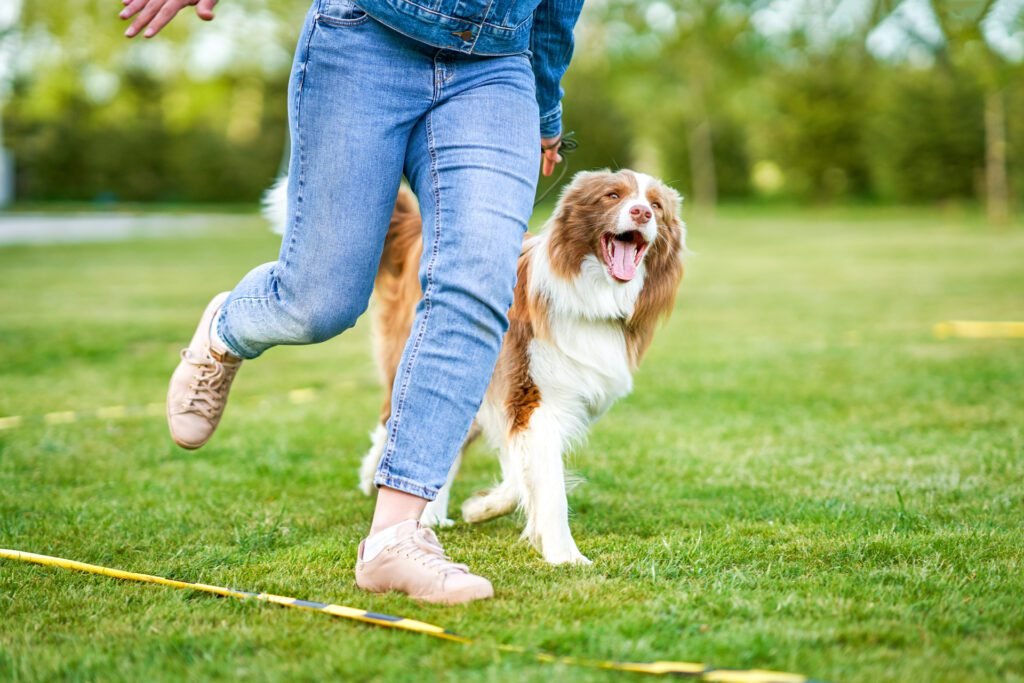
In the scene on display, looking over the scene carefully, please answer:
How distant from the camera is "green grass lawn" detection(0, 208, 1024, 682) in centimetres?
239

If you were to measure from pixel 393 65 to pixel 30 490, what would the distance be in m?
2.46

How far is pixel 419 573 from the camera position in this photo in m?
2.72

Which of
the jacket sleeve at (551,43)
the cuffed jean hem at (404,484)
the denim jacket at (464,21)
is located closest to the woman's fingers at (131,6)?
the denim jacket at (464,21)

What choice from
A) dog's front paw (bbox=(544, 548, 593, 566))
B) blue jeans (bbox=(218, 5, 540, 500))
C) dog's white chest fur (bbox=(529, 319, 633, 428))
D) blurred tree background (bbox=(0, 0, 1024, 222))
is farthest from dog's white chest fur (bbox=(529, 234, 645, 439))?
blurred tree background (bbox=(0, 0, 1024, 222))

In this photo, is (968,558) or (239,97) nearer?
(968,558)

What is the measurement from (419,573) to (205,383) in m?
1.01

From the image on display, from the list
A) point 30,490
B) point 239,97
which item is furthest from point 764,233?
point 30,490

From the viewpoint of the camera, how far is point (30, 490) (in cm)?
423

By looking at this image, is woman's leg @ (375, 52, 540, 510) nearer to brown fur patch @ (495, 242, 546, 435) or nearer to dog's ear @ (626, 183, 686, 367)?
brown fur patch @ (495, 242, 546, 435)

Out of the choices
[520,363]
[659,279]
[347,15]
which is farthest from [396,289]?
[347,15]

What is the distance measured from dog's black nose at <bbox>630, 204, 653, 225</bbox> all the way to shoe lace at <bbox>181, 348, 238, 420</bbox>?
1.34 metres

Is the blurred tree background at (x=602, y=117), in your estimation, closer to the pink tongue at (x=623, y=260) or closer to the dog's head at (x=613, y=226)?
A: the dog's head at (x=613, y=226)

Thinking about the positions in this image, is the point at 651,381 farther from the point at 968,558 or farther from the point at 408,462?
the point at 408,462

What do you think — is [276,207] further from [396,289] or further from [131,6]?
[131,6]
